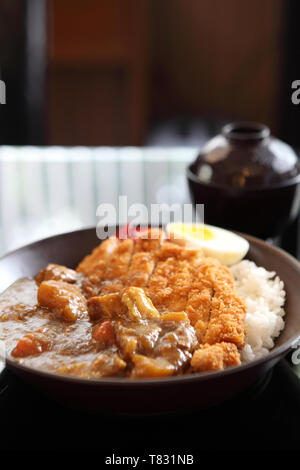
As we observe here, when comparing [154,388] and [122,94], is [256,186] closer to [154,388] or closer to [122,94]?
[154,388]

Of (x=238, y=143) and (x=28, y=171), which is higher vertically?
(x=238, y=143)

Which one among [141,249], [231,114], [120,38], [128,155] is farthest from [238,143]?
[231,114]

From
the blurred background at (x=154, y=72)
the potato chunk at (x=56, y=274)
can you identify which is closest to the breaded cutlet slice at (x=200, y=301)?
the potato chunk at (x=56, y=274)

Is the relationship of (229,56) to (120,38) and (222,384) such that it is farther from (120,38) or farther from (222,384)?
(222,384)

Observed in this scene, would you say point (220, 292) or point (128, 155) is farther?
point (128, 155)

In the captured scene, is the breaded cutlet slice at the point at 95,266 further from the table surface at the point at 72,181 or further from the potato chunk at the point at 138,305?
the table surface at the point at 72,181

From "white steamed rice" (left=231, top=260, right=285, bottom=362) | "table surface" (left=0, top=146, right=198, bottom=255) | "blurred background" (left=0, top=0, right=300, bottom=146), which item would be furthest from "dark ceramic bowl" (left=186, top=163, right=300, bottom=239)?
"blurred background" (left=0, top=0, right=300, bottom=146)

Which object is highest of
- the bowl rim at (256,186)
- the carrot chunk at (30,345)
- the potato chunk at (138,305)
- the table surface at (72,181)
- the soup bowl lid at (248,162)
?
the soup bowl lid at (248,162)
